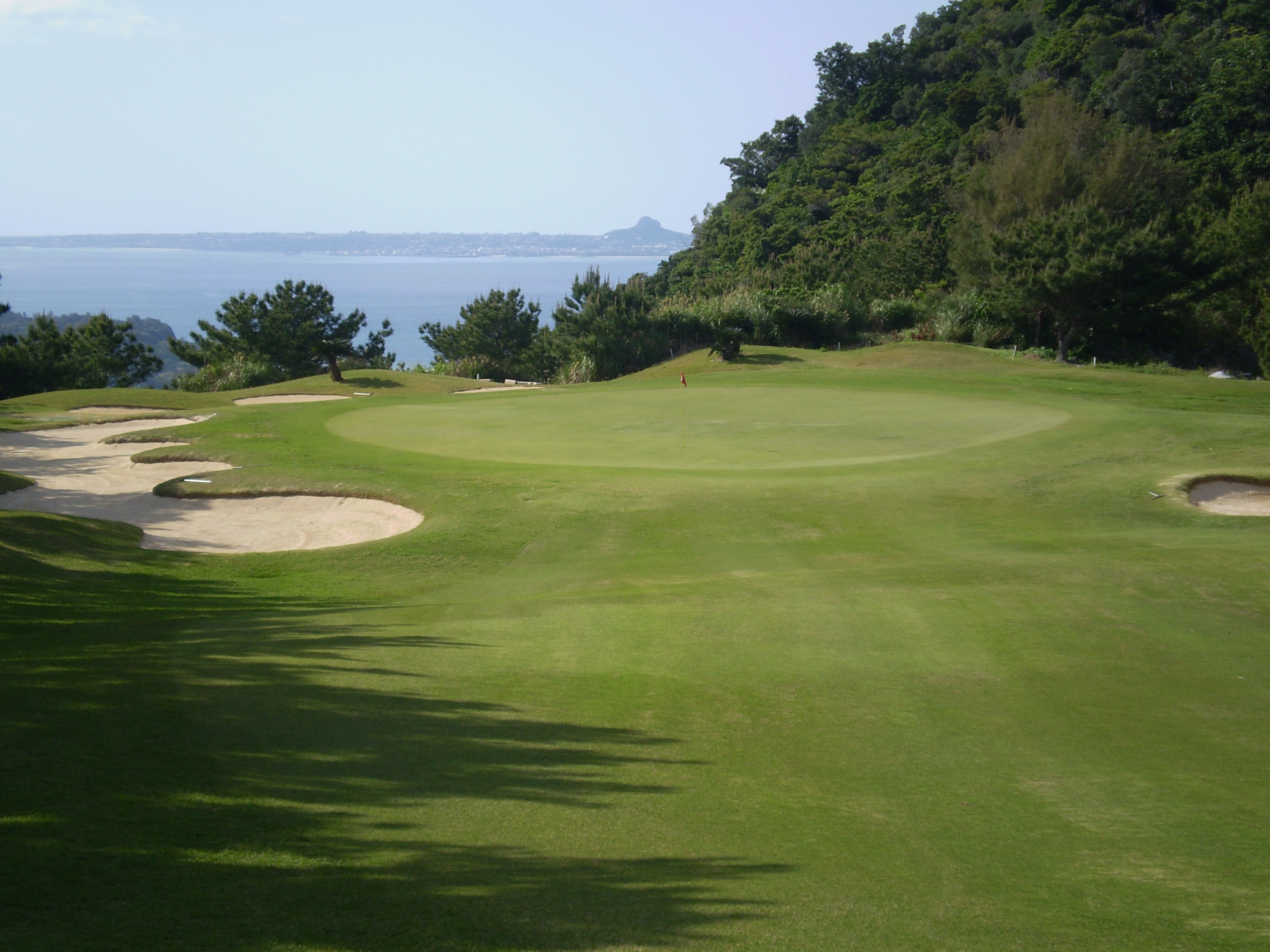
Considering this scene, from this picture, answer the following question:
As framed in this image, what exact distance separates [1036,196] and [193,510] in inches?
1994

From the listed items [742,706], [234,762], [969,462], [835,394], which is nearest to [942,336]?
[835,394]

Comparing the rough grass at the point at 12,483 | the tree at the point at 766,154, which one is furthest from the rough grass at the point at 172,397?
the tree at the point at 766,154

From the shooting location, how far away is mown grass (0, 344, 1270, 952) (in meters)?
3.62

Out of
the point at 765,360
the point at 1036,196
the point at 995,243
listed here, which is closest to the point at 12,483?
the point at 765,360

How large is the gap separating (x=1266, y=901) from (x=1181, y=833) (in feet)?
2.22

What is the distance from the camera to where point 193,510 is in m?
15.8

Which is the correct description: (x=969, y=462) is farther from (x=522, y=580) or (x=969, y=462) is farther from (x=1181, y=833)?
(x=1181, y=833)

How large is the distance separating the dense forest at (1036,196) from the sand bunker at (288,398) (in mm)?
16353

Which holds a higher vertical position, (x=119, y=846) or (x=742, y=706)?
(x=119, y=846)

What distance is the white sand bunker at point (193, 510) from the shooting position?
→ 1411cm

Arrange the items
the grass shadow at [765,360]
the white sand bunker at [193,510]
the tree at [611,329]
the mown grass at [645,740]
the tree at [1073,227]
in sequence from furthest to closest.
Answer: the tree at [611,329] → the tree at [1073,227] → the grass shadow at [765,360] → the white sand bunker at [193,510] → the mown grass at [645,740]

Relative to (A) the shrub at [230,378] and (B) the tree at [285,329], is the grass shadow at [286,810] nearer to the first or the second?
(B) the tree at [285,329]

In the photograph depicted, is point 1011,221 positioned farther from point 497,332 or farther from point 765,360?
point 497,332

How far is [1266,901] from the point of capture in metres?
3.96
